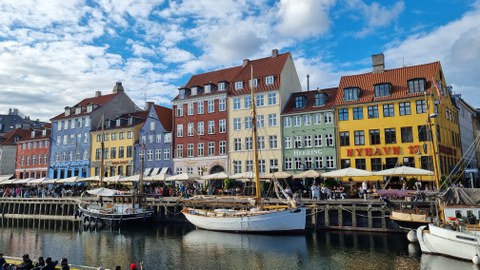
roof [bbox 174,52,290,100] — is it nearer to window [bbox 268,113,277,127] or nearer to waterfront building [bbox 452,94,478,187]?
window [bbox 268,113,277,127]

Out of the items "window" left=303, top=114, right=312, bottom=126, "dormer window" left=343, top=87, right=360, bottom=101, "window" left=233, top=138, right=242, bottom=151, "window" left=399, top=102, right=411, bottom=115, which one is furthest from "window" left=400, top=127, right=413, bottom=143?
"window" left=233, top=138, right=242, bottom=151

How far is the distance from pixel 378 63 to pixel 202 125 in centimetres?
2361

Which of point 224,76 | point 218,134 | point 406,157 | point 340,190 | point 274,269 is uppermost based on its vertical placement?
point 224,76

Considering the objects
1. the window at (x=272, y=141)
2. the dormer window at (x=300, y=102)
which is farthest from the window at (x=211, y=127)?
the dormer window at (x=300, y=102)

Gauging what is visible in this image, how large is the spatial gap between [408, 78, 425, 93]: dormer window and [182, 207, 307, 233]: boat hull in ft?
64.1

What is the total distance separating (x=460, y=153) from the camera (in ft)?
161

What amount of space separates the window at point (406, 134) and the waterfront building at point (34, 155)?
58.4 m

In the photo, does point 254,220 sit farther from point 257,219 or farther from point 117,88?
point 117,88

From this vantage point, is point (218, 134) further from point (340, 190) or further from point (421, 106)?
point (421, 106)

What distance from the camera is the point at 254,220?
3114cm

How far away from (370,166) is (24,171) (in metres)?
61.6

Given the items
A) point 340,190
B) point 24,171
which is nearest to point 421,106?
point 340,190

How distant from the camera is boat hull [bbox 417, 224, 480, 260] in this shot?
Answer: 67.4 ft

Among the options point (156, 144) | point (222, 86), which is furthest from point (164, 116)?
point (222, 86)
